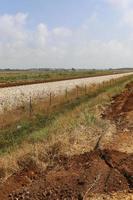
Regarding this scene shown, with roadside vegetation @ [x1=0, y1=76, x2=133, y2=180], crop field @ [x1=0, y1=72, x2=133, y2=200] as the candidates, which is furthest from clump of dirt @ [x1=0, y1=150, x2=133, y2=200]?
roadside vegetation @ [x1=0, y1=76, x2=133, y2=180]

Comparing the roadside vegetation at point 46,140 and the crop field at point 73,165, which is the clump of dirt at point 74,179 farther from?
the roadside vegetation at point 46,140

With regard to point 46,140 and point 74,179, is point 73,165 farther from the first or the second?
point 46,140

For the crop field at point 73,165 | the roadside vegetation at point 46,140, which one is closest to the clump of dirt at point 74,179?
the crop field at point 73,165

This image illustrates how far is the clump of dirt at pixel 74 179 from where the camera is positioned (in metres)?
8.70

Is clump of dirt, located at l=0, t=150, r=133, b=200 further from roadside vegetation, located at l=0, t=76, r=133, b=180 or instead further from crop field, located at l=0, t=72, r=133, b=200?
roadside vegetation, located at l=0, t=76, r=133, b=180

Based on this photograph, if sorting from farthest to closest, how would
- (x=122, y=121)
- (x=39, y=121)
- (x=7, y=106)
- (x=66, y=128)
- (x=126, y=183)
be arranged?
(x=7, y=106), (x=39, y=121), (x=122, y=121), (x=66, y=128), (x=126, y=183)

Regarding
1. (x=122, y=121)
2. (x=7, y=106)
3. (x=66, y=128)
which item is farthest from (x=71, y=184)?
(x=7, y=106)

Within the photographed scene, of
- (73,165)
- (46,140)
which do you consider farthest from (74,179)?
(46,140)

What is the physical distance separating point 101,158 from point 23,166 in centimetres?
198

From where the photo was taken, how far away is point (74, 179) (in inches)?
375

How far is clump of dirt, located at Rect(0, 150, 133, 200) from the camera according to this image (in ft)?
28.6

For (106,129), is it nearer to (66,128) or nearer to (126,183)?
(66,128)

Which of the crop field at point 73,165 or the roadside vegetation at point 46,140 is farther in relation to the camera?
the roadside vegetation at point 46,140

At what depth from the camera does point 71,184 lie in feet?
30.1
